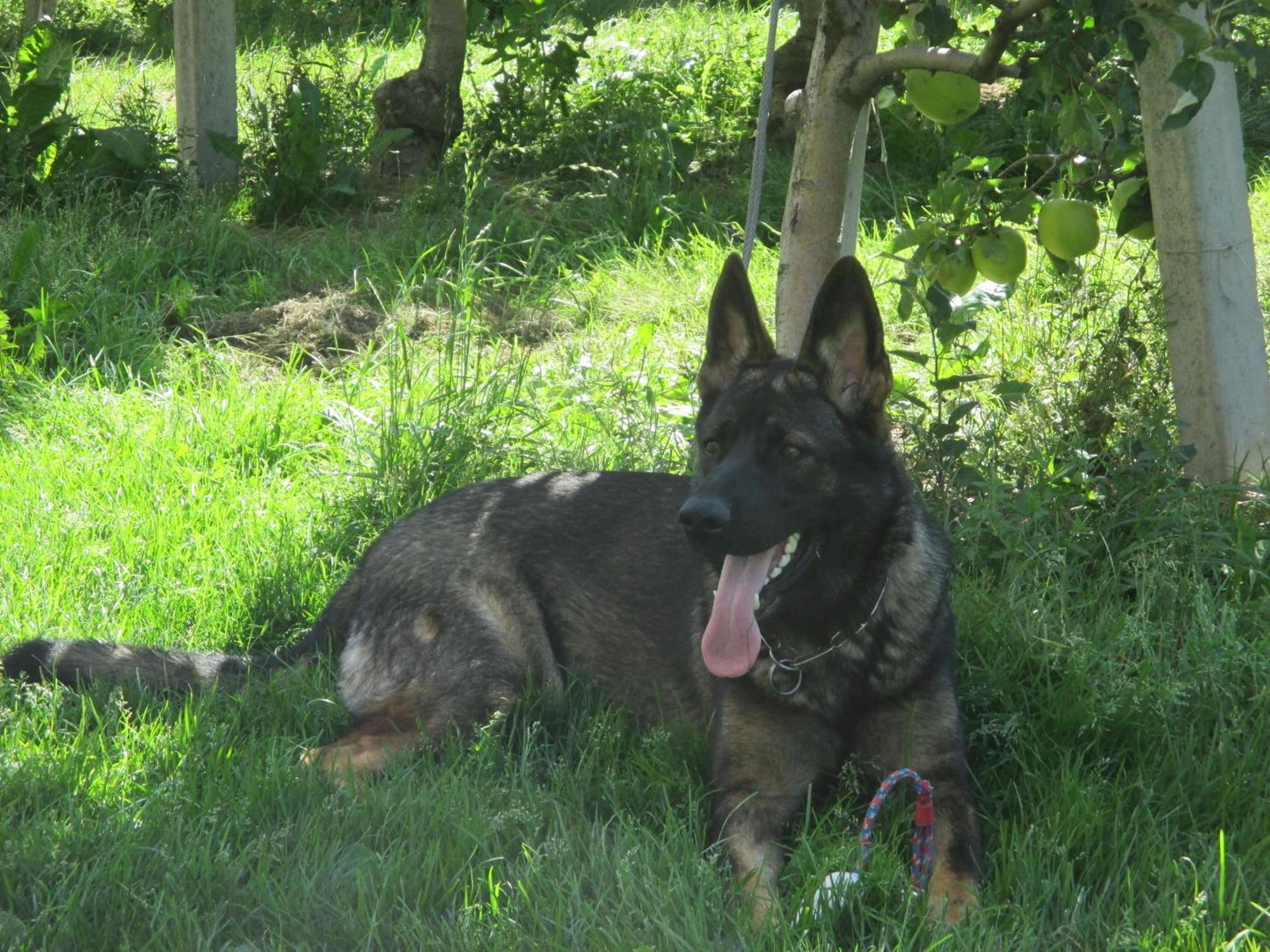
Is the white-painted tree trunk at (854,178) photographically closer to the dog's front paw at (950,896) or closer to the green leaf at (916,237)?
the green leaf at (916,237)

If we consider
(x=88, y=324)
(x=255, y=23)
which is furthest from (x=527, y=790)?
(x=255, y=23)

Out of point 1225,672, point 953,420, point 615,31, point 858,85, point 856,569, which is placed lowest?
point 1225,672

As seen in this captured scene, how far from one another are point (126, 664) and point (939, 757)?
2.20 meters

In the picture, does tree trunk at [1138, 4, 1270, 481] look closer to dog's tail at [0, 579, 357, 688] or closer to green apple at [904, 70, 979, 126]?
green apple at [904, 70, 979, 126]

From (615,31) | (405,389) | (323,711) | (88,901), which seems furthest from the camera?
(615,31)

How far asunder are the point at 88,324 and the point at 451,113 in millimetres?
3108

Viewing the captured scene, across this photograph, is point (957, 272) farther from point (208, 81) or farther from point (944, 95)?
point (208, 81)

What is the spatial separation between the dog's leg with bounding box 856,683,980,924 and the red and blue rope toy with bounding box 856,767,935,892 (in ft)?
0.08

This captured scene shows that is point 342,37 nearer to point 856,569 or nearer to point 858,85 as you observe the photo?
point 858,85

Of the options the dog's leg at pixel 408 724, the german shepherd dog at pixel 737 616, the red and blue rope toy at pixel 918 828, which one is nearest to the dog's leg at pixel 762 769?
the german shepherd dog at pixel 737 616

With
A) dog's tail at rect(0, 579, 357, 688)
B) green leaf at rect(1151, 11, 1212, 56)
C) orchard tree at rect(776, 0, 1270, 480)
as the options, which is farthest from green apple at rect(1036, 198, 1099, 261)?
dog's tail at rect(0, 579, 357, 688)

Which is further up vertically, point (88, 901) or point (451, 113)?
point (451, 113)

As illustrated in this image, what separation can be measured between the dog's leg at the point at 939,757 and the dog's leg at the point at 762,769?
0.12 m

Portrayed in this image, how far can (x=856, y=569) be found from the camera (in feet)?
11.4
